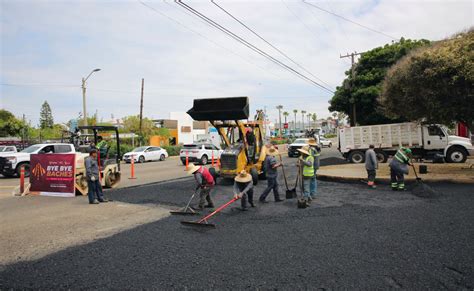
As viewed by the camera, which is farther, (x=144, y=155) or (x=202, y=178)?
(x=144, y=155)

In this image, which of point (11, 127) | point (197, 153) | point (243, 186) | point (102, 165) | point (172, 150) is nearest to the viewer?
point (243, 186)

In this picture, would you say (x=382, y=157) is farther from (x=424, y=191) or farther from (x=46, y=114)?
(x=46, y=114)

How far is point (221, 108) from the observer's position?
11.4 metres

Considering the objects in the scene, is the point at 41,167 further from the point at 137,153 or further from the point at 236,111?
the point at 137,153

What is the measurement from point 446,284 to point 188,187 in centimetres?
911

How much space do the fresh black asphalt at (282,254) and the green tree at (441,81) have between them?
4.79 meters

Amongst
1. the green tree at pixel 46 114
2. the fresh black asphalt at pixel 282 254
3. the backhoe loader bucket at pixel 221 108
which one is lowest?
the fresh black asphalt at pixel 282 254

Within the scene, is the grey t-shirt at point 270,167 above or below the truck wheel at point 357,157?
above

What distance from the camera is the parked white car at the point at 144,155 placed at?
26.5m

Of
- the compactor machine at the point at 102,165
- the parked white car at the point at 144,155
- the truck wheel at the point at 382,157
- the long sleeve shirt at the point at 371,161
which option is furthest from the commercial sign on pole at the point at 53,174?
the truck wheel at the point at 382,157

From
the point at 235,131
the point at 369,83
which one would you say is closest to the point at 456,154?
the point at 369,83

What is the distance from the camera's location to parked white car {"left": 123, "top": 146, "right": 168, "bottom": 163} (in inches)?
1042

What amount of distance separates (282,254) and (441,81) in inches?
370

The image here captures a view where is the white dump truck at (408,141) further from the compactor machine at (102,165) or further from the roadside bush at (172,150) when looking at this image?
the roadside bush at (172,150)
